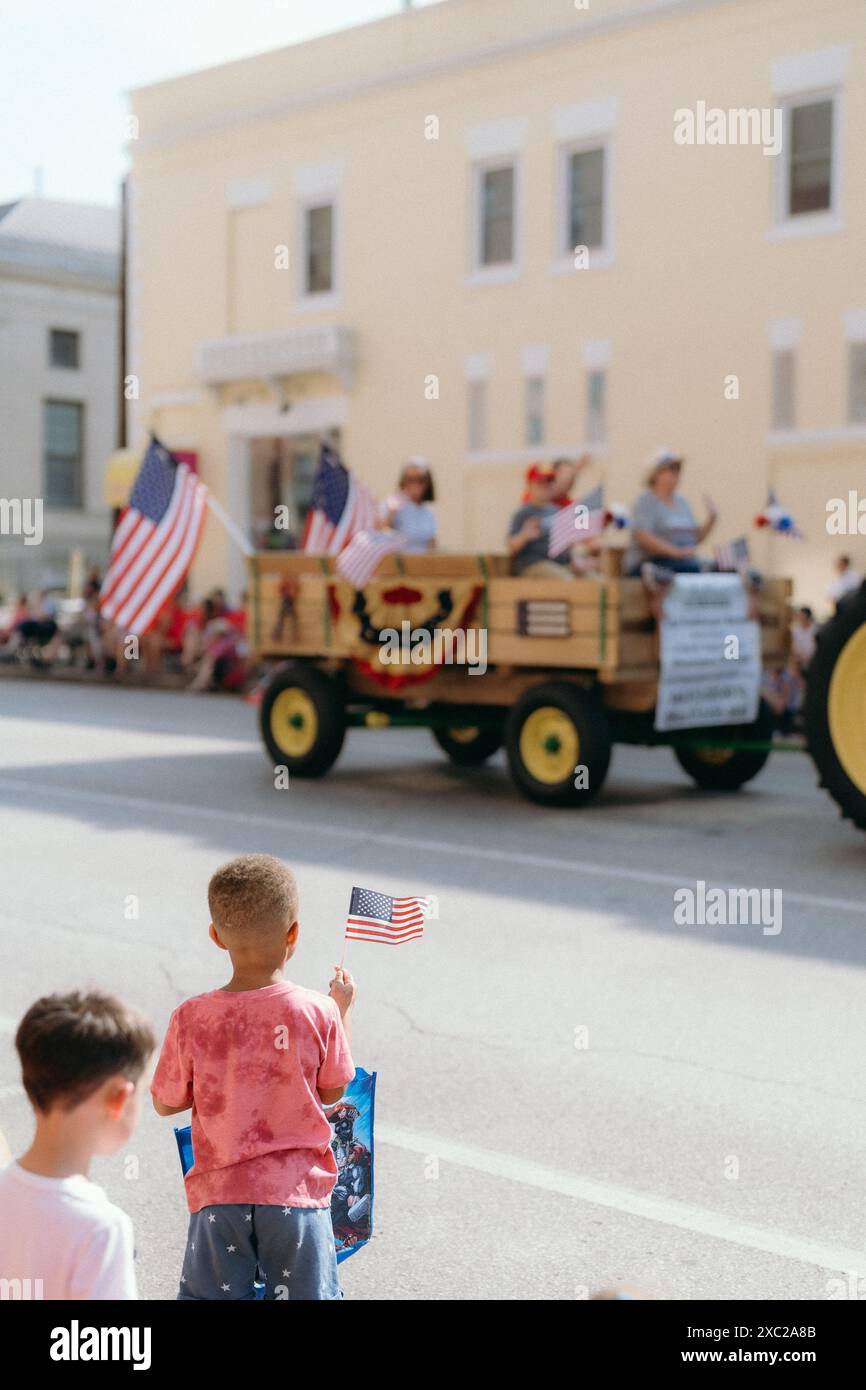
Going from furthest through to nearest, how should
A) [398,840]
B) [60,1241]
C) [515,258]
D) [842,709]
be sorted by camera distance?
[515,258] < [398,840] < [842,709] < [60,1241]

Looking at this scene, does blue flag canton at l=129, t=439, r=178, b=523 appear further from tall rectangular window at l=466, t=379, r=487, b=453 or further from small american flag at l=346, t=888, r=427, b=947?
tall rectangular window at l=466, t=379, r=487, b=453

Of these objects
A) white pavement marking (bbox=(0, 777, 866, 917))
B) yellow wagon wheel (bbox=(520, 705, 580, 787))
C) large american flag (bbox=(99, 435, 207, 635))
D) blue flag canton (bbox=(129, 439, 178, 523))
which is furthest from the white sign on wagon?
blue flag canton (bbox=(129, 439, 178, 523))

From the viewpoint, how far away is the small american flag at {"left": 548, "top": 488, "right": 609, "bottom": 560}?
11031 millimetres

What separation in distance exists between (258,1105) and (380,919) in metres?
0.48

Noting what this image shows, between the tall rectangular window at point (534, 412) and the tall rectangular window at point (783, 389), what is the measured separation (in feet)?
11.4

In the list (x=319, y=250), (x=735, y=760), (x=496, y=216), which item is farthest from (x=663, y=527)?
(x=319, y=250)

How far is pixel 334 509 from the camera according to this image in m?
12.7

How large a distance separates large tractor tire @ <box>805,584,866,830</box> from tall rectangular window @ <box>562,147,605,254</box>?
13.5 m

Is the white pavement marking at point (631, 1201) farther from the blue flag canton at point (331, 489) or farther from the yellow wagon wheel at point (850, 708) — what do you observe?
the blue flag canton at point (331, 489)

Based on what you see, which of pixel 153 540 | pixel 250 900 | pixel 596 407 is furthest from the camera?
pixel 596 407

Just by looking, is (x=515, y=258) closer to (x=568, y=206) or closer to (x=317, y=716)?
(x=568, y=206)

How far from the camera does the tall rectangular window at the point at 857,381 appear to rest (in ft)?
64.1

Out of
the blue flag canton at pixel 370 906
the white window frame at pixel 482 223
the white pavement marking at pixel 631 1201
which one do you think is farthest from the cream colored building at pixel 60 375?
the blue flag canton at pixel 370 906

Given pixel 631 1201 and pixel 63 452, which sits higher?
pixel 63 452
